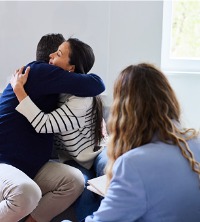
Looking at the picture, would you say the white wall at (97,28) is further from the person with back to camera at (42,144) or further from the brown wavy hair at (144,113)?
the brown wavy hair at (144,113)

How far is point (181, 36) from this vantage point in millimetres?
2863

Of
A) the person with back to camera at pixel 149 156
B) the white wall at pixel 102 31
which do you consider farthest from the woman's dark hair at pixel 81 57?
the white wall at pixel 102 31

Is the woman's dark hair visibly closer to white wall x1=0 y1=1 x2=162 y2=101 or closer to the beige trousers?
the beige trousers

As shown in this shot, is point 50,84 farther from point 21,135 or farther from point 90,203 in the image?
point 90,203

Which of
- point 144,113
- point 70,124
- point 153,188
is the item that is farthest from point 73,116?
point 153,188

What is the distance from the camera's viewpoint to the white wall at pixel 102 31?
265cm

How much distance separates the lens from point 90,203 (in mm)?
1750

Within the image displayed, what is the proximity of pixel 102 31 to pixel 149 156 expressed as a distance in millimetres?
1885

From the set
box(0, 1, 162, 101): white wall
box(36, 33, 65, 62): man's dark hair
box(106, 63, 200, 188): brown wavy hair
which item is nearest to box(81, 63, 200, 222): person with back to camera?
box(106, 63, 200, 188): brown wavy hair

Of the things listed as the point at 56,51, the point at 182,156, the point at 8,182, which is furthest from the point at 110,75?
the point at 182,156

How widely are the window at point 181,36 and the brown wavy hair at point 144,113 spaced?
182cm

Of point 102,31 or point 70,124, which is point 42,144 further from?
point 102,31

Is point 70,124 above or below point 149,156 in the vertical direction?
below

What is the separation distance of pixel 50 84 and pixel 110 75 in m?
1.16
